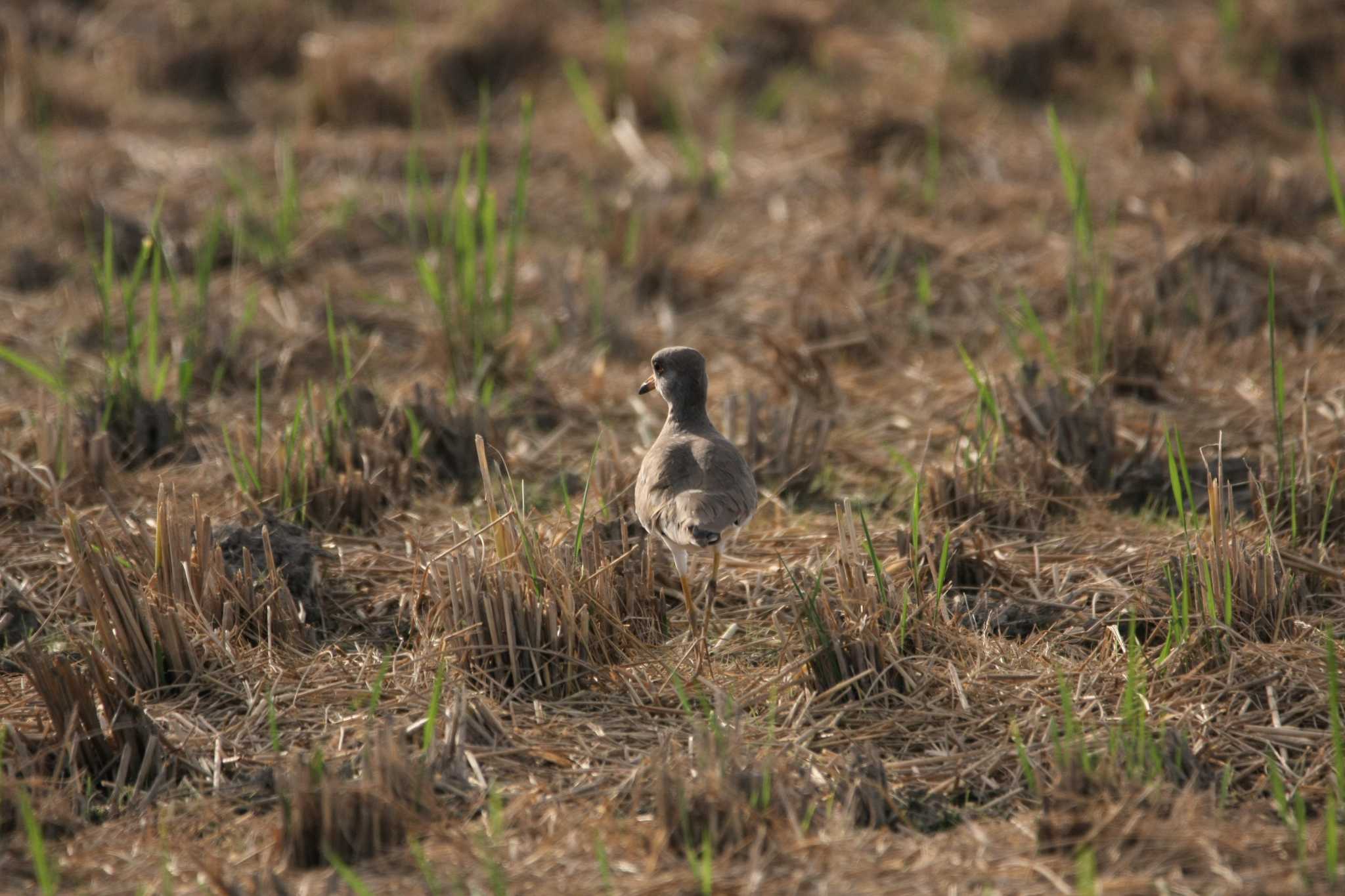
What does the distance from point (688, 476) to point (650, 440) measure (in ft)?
3.70

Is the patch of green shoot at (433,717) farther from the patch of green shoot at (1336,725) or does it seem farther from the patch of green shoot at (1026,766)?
the patch of green shoot at (1336,725)

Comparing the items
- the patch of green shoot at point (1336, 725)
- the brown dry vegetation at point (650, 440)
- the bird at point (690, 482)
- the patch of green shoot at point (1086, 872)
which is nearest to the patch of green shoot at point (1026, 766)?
the brown dry vegetation at point (650, 440)

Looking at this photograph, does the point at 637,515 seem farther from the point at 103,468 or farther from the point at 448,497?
the point at 103,468

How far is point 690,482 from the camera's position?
12.7 ft

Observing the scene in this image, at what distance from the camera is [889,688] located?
11.5 ft

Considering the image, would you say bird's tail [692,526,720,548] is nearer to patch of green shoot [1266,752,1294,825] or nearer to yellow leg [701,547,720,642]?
yellow leg [701,547,720,642]

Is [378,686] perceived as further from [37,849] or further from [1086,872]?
[1086,872]

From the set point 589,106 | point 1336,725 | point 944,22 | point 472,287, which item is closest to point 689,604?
point 1336,725

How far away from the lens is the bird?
3.67m

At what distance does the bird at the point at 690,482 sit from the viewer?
367 cm

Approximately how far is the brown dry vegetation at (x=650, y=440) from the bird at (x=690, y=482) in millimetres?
171

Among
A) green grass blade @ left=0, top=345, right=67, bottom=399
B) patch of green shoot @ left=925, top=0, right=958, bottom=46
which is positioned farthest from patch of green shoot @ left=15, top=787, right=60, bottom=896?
patch of green shoot @ left=925, top=0, right=958, bottom=46

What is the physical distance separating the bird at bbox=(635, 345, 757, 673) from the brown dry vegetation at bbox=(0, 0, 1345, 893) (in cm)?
17

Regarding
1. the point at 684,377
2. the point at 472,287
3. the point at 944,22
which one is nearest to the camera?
the point at 684,377
